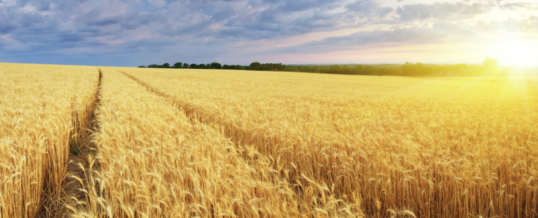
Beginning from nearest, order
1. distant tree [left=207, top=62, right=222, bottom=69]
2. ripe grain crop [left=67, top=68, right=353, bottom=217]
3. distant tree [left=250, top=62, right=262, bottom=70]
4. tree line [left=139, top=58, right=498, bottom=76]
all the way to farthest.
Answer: ripe grain crop [left=67, top=68, right=353, bottom=217] → tree line [left=139, top=58, right=498, bottom=76] → distant tree [left=250, top=62, right=262, bottom=70] → distant tree [left=207, top=62, right=222, bottom=69]

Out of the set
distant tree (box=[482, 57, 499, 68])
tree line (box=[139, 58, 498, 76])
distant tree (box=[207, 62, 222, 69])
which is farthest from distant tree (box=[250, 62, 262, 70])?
distant tree (box=[482, 57, 499, 68])

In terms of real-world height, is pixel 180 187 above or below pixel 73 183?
above

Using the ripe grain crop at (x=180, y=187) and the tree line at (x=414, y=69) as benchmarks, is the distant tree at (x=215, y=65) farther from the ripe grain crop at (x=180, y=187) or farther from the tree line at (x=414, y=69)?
the ripe grain crop at (x=180, y=187)

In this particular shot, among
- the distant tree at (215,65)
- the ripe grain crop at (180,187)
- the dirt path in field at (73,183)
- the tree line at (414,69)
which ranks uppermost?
the distant tree at (215,65)

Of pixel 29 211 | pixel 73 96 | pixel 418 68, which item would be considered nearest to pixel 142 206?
pixel 29 211

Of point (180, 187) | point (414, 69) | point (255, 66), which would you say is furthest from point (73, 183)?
point (255, 66)

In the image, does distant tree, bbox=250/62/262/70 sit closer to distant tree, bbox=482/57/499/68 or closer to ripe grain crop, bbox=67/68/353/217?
distant tree, bbox=482/57/499/68

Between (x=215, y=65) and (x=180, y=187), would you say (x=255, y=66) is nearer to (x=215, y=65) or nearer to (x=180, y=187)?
(x=215, y=65)

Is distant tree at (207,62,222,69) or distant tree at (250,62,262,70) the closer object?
distant tree at (250,62,262,70)

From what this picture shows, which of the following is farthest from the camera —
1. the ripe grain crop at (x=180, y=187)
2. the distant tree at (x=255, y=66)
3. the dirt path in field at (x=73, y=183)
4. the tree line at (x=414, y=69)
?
the distant tree at (x=255, y=66)

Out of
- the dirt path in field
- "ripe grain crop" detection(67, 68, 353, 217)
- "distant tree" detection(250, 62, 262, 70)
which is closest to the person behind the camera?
"ripe grain crop" detection(67, 68, 353, 217)

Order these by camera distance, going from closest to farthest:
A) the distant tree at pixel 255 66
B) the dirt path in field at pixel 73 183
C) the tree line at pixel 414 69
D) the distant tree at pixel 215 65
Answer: the dirt path in field at pixel 73 183 < the tree line at pixel 414 69 < the distant tree at pixel 255 66 < the distant tree at pixel 215 65

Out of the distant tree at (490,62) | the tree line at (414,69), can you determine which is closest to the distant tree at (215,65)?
the tree line at (414,69)

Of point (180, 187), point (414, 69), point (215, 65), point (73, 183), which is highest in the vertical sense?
point (215, 65)
